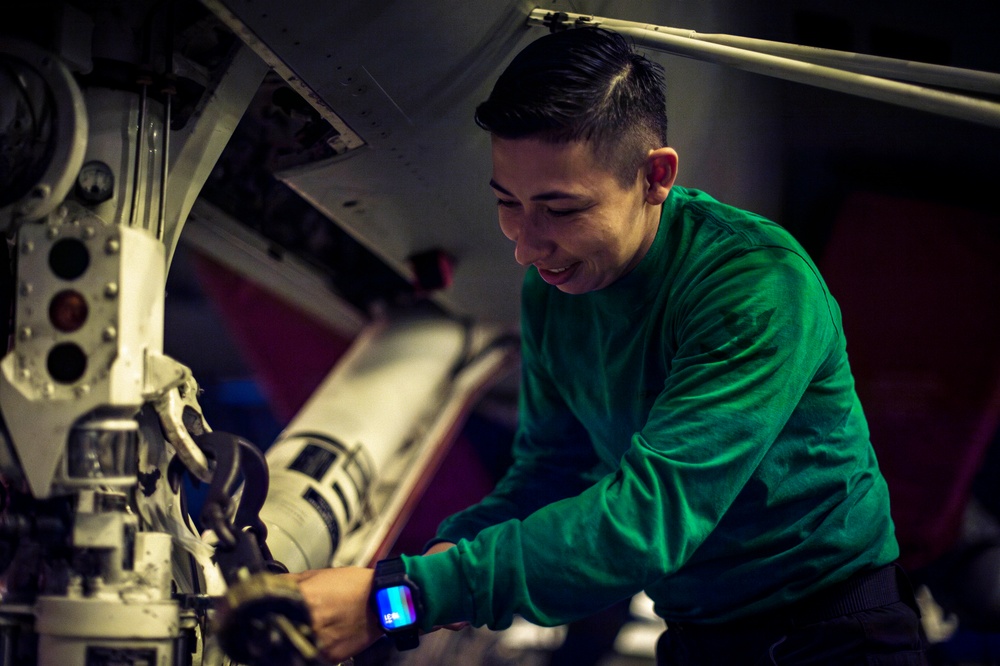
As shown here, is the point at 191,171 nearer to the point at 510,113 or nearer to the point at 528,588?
the point at 510,113

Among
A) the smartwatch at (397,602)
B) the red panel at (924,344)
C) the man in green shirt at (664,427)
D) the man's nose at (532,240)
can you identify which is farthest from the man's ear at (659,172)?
the red panel at (924,344)

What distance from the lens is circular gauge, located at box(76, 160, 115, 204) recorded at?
102 cm

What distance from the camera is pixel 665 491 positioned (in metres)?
0.87

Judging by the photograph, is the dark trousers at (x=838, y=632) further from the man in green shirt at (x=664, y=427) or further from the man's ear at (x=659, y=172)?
the man's ear at (x=659, y=172)

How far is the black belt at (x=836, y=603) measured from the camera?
111 centimetres

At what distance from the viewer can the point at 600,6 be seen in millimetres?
1243

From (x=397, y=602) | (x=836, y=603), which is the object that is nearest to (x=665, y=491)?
(x=397, y=602)

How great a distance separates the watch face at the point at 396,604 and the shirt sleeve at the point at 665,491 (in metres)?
0.02

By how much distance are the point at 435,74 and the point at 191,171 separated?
40cm

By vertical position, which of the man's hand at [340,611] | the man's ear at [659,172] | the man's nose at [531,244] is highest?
the man's ear at [659,172]

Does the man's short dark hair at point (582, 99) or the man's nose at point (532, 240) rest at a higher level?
the man's short dark hair at point (582, 99)

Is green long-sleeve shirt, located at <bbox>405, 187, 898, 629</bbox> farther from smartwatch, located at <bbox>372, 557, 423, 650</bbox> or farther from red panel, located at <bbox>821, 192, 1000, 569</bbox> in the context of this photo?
red panel, located at <bbox>821, 192, 1000, 569</bbox>

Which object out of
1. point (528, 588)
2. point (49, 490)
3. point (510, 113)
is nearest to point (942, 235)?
point (510, 113)

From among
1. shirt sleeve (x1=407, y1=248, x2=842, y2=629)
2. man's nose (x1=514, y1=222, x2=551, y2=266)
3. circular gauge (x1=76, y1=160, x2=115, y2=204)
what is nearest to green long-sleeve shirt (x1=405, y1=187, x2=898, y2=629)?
shirt sleeve (x1=407, y1=248, x2=842, y2=629)
